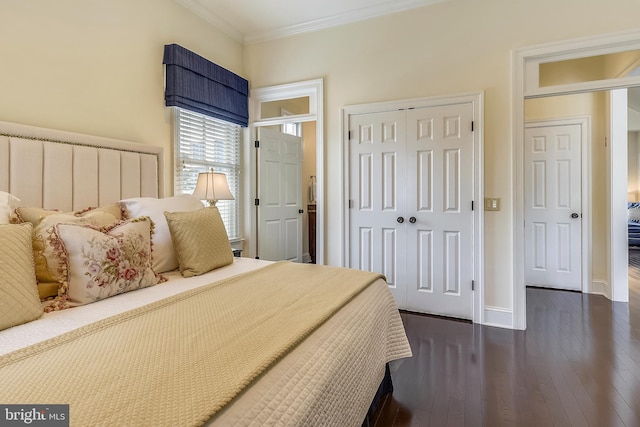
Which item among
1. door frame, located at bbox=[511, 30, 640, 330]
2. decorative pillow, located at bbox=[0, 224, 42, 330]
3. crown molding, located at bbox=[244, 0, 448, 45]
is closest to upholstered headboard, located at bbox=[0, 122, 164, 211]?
decorative pillow, located at bbox=[0, 224, 42, 330]

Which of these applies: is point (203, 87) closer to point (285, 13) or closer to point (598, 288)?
point (285, 13)

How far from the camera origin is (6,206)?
1.56 m

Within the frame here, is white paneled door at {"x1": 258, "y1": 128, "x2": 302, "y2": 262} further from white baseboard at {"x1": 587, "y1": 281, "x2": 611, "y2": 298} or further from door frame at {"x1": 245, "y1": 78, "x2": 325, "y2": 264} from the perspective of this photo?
white baseboard at {"x1": 587, "y1": 281, "x2": 611, "y2": 298}

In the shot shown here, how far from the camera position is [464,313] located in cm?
312

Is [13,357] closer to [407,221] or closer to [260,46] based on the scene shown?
[407,221]

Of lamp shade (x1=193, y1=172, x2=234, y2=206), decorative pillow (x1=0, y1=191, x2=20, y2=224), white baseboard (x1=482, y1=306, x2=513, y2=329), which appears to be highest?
lamp shade (x1=193, y1=172, x2=234, y2=206)

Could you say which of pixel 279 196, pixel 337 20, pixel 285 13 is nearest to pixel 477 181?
pixel 337 20

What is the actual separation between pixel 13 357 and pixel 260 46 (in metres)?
3.75

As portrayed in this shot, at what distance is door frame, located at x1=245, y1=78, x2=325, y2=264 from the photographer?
3.62 metres

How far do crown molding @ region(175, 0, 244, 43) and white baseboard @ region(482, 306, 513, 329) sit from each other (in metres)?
3.73

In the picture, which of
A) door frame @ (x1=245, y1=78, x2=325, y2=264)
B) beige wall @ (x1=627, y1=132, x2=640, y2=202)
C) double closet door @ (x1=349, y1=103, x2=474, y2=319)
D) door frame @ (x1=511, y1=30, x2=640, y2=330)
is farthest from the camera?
beige wall @ (x1=627, y1=132, x2=640, y2=202)

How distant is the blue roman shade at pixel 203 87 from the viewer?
294 centimetres

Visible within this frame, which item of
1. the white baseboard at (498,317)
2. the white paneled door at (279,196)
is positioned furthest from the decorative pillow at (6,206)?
the white baseboard at (498,317)

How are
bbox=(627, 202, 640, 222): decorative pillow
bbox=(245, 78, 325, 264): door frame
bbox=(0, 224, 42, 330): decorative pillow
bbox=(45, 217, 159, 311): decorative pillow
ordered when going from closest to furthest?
bbox=(0, 224, 42, 330): decorative pillow < bbox=(45, 217, 159, 311): decorative pillow < bbox=(245, 78, 325, 264): door frame < bbox=(627, 202, 640, 222): decorative pillow
